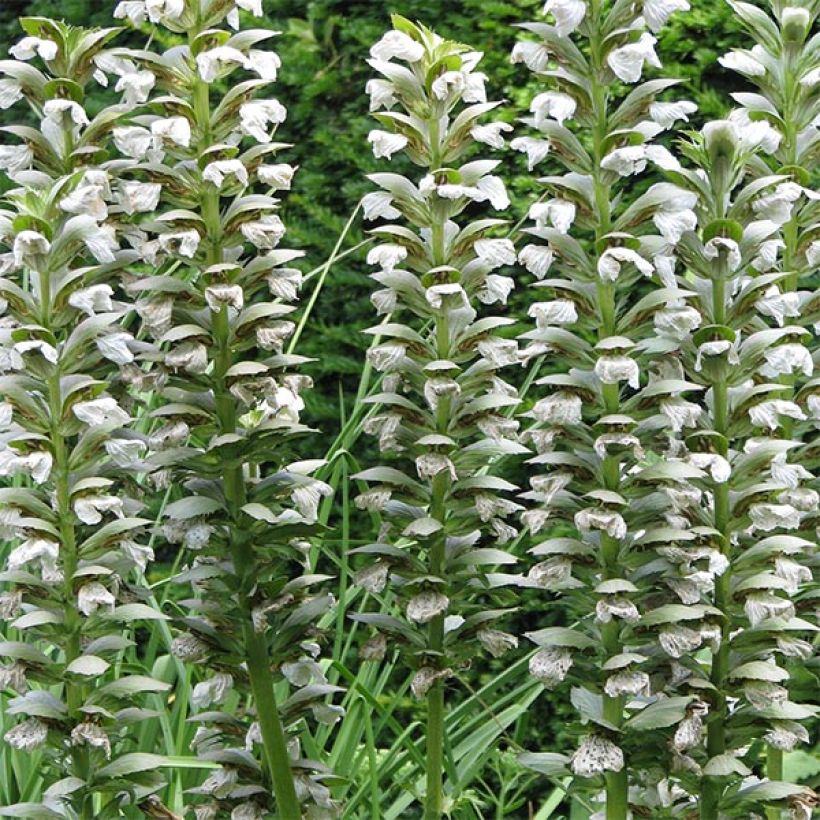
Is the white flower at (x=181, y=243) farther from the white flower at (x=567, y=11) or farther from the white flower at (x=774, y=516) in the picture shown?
the white flower at (x=774, y=516)

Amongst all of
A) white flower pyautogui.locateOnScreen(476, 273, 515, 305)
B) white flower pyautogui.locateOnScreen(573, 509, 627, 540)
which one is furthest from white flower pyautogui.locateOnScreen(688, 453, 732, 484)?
white flower pyautogui.locateOnScreen(476, 273, 515, 305)

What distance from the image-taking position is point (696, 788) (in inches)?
84.3

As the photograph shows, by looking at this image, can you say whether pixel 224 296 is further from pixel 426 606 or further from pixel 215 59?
pixel 426 606

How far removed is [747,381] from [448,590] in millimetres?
555

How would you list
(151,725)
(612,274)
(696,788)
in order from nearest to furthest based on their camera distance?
(612,274) → (696,788) → (151,725)

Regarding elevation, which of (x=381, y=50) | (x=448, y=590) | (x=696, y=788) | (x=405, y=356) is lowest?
(x=696, y=788)

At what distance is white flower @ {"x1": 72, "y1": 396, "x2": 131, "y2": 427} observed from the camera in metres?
2.00

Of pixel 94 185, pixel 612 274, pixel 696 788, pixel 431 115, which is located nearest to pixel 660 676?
pixel 696 788

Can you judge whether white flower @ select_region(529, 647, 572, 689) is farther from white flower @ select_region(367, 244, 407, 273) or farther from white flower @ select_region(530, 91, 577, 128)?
white flower @ select_region(530, 91, 577, 128)

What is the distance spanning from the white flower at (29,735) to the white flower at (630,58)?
121 cm

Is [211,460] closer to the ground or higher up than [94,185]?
closer to the ground

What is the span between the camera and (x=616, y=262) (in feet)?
→ 6.53

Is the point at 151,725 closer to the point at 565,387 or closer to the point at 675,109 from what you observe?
the point at 565,387

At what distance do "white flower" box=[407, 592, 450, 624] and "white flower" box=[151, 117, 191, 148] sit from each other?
2.43ft
